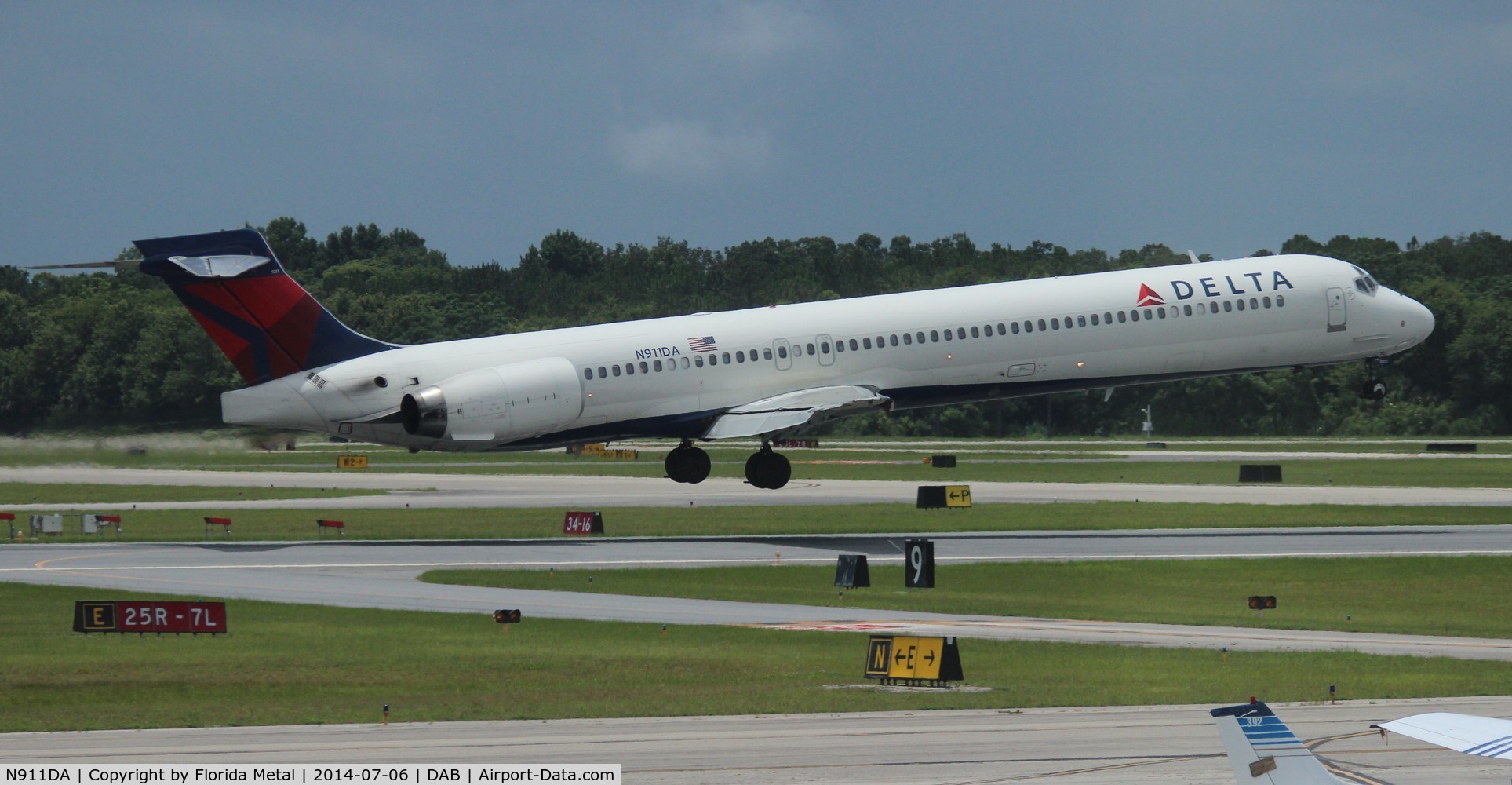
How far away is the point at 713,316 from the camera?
5156 cm

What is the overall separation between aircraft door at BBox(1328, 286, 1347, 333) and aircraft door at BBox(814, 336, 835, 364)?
52.5ft

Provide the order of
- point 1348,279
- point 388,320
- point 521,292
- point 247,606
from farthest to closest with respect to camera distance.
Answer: point 521,292, point 388,320, point 1348,279, point 247,606

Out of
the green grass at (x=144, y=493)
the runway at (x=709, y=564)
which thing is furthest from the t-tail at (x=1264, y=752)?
the green grass at (x=144, y=493)

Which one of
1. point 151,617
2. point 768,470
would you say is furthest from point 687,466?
point 151,617

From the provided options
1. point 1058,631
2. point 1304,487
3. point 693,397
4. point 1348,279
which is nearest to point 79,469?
point 693,397

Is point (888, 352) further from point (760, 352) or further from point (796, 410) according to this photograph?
point (760, 352)

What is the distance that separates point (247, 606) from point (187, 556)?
12.0 meters

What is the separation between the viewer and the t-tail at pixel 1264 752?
38.8 ft

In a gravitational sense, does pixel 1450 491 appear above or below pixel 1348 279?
below

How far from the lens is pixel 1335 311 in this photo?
5397cm

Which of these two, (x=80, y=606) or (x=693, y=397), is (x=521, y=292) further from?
(x=80, y=606)

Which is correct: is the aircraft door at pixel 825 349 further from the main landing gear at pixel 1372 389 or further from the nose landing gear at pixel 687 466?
the main landing gear at pixel 1372 389

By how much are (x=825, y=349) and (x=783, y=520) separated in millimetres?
8195

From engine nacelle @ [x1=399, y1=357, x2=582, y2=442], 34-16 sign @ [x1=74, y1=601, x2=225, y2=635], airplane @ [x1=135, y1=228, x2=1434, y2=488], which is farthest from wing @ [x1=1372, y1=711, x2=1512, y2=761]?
engine nacelle @ [x1=399, y1=357, x2=582, y2=442]
